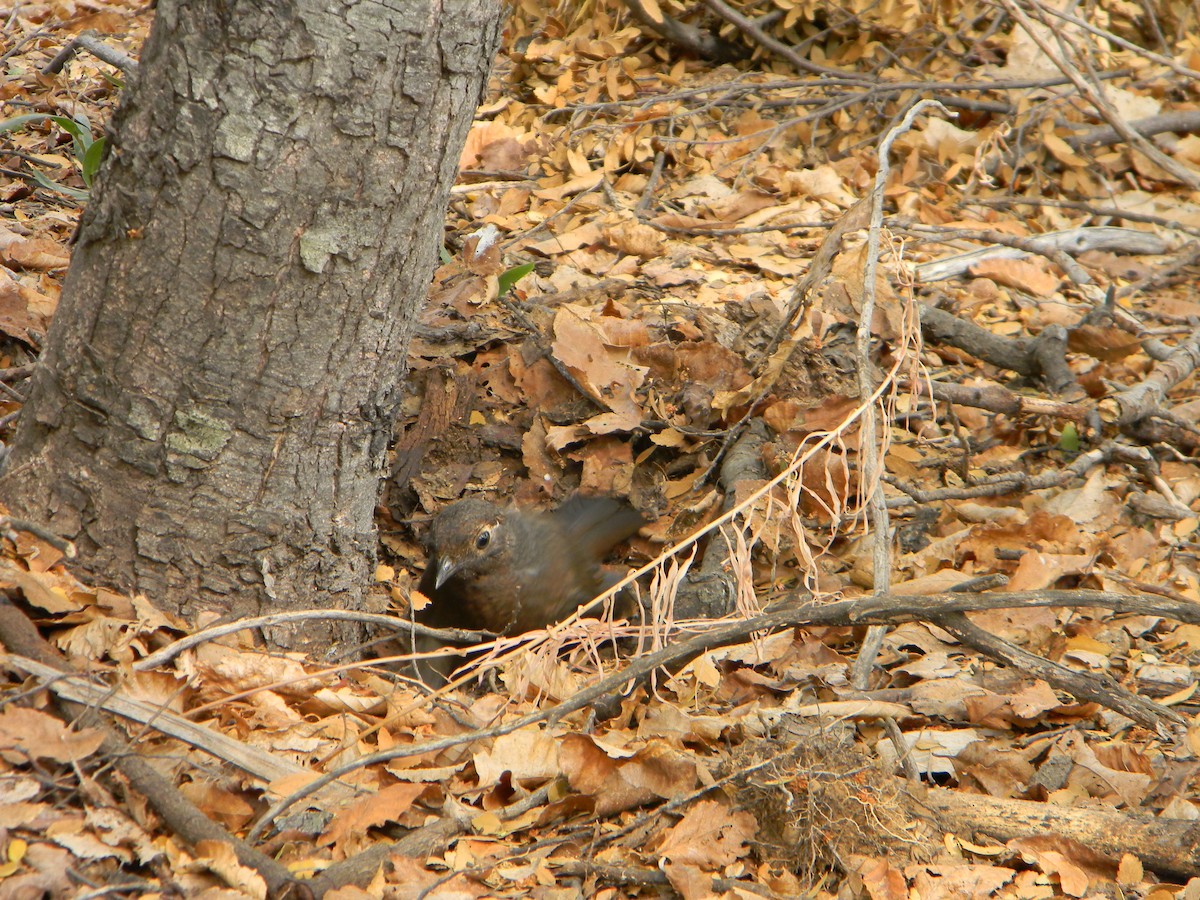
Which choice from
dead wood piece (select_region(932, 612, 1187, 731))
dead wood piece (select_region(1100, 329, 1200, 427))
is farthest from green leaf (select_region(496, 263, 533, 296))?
dead wood piece (select_region(932, 612, 1187, 731))

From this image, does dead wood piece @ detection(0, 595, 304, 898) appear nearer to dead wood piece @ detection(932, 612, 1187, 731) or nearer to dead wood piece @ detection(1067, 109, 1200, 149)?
dead wood piece @ detection(932, 612, 1187, 731)

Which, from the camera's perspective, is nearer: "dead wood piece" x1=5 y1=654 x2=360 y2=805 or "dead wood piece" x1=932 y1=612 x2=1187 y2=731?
"dead wood piece" x1=5 y1=654 x2=360 y2=805

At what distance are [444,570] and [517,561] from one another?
0.48 meters

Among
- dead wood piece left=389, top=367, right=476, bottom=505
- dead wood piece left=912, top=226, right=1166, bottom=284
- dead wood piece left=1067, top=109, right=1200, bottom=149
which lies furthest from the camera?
dead wood piece left=1067, top=109, right=1200, bottom=149

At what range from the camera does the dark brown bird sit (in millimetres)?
4445

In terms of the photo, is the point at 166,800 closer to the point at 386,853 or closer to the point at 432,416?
the point at 386,853

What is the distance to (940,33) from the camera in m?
7.60

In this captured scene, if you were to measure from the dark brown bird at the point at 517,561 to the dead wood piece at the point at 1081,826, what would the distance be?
6.93 ft

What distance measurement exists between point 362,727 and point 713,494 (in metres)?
1.96

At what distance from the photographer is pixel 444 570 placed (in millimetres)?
4324

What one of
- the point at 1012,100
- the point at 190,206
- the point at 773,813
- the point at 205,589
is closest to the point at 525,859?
the point at 773,813

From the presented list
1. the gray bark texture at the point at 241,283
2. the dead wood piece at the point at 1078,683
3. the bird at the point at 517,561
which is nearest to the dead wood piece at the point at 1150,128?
the bird at the point at 517,561

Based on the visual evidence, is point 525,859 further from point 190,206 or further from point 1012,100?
point 1012,100

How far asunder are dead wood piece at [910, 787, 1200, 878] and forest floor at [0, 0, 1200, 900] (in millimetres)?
10
